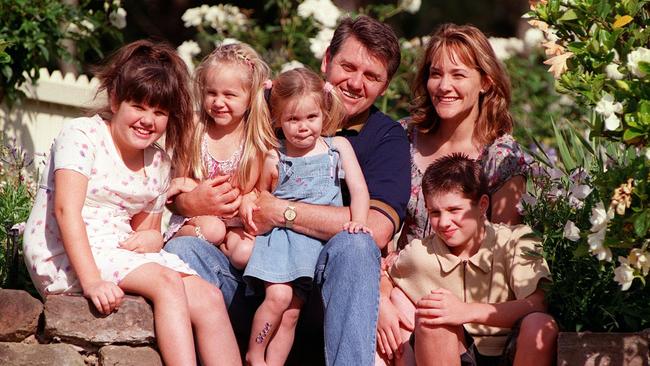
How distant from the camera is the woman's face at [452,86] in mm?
4586

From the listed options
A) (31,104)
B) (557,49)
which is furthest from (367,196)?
(31,104)

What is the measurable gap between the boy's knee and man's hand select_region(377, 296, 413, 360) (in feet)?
1.53

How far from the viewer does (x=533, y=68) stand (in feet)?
28.5

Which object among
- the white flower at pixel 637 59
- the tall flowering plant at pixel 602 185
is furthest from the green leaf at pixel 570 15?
the white flower at pixel 637 59

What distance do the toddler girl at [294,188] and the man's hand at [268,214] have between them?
1.1 inches

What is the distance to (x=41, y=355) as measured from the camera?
3742mm

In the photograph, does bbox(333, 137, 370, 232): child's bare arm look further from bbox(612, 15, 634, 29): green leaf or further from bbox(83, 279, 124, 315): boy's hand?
bbox(612, 15, 634, 29): green leaf

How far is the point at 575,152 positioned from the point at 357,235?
1.26 metres

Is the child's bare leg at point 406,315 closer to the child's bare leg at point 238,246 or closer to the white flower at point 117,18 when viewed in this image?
the child's bare leg at point 238,246

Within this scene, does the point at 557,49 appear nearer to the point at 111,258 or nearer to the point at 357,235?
the point at 357,235

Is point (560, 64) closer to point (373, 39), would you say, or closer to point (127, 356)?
point (373, 39)

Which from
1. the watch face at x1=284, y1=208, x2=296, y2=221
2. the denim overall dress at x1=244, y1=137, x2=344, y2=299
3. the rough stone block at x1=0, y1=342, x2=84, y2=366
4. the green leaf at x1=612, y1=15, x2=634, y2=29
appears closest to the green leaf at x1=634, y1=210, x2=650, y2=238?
the green leaf at x1=612, y1=15, x2=634, y2=29

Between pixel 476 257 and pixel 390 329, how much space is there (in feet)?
1.29

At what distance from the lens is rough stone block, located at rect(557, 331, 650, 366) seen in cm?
366
